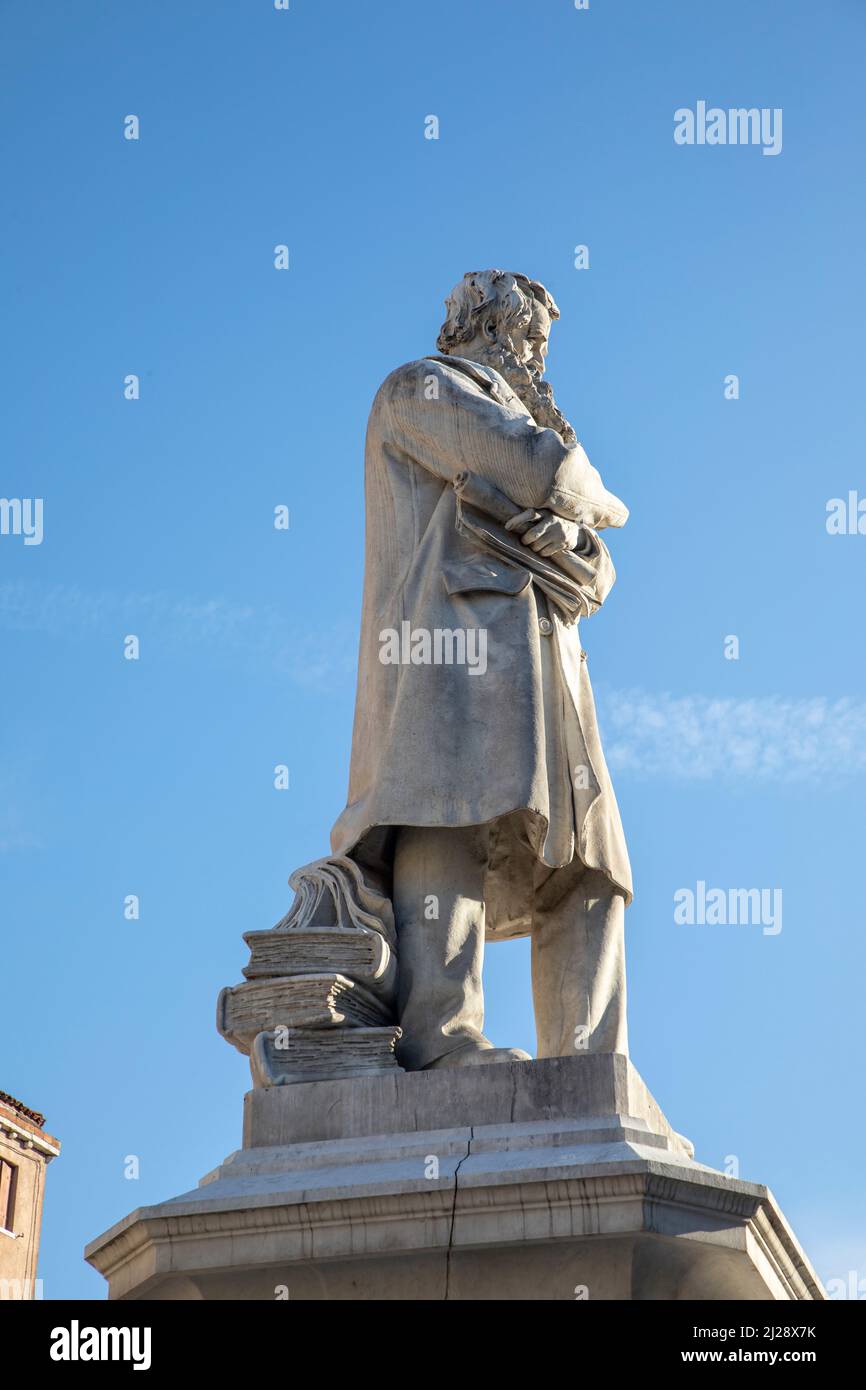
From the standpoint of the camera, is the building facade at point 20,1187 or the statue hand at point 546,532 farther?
the building facade at point 20,1187

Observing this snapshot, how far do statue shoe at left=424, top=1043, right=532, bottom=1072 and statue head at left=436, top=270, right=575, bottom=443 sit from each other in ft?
10.4

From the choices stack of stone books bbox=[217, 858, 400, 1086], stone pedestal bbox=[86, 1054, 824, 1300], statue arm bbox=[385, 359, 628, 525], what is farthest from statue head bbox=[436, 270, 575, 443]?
stone pedestal bbox=[86, 1054, 824, 1300]

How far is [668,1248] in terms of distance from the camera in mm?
7918

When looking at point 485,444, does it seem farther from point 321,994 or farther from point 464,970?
point 321,994

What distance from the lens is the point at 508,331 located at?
34.8ft

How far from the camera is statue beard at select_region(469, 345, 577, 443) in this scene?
10.5 metres

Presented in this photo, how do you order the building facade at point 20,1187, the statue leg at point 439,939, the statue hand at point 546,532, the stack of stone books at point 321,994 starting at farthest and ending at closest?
1. the building facade at point 20,1187
2. the statue hand at point 546,532
3. the statue leg at point 439,939
4. the stack of stone books at point 321,994

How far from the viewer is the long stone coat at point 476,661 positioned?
367 inches

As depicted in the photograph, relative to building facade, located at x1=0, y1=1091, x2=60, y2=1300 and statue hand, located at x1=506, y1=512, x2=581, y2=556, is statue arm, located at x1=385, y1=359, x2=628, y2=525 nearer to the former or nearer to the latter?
statue hand, located at x1=506, y1=512, x2=581, y2=556

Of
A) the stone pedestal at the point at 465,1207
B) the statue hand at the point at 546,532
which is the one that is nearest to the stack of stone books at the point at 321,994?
the stone pedestal at the point at 465,1207

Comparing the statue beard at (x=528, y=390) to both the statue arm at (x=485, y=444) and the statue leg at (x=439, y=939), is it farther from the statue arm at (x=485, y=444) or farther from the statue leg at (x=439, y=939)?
the statue leg at (x=439, y=939)

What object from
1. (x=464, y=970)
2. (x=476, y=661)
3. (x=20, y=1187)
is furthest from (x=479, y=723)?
(x=20, y=1187)

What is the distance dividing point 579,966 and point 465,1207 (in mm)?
1713
